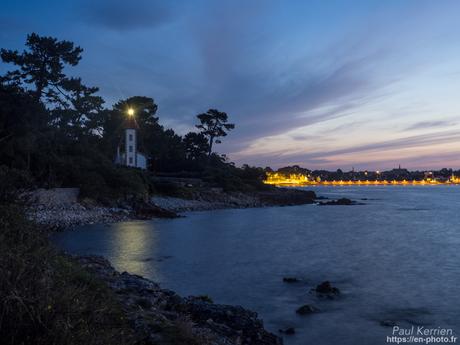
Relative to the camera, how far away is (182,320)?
8.26 meters

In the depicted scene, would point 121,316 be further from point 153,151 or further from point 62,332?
point 153,151

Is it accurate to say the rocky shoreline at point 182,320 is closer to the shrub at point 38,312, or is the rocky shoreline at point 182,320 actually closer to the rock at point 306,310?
the shrub at point 38,312

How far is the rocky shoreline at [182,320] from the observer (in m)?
7.01

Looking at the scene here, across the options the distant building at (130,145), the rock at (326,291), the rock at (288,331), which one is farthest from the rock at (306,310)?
the distant building at (130,145)

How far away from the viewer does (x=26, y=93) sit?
43125mm

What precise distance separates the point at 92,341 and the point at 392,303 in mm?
11837

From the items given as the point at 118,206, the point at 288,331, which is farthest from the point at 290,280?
the point at 118,206

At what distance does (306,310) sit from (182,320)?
5.19 metres

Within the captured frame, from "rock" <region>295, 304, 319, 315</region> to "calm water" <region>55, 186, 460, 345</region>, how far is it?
24 cm

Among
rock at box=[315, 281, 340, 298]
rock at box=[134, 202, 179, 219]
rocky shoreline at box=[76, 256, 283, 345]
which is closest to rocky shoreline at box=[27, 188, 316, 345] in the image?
rocky shoreline at box=[76, 256, 283, 345]

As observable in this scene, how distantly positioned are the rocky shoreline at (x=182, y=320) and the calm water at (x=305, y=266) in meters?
1.65

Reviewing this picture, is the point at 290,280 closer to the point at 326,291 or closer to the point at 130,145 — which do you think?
the point at 326,291

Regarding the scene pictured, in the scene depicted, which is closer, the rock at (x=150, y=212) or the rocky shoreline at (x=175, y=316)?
the rocky shoreline at (x=175, y=316)

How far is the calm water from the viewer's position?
12.2m
